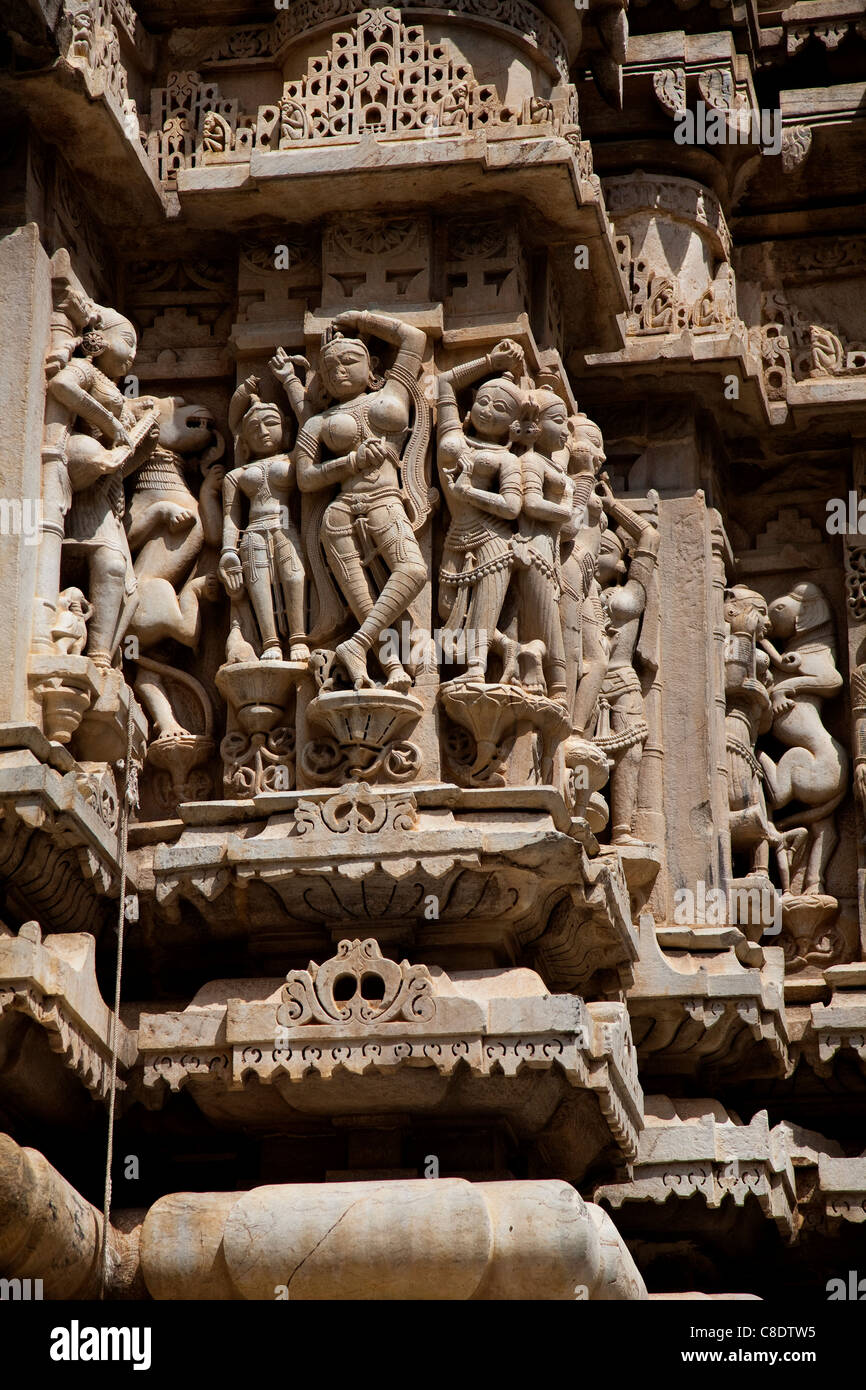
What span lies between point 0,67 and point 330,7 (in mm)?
2244

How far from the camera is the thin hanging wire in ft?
44.8

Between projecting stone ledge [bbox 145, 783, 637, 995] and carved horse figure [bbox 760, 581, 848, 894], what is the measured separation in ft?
14.2

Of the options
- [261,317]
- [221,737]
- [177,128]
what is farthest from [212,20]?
[221,737]

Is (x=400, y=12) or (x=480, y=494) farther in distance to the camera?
(x=400, y=12)

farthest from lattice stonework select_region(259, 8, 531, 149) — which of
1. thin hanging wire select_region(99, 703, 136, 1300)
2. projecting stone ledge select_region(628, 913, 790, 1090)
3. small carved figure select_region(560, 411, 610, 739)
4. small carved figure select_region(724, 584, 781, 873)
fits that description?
projecting stone ledge select_region(628, 913, 790, 1090)

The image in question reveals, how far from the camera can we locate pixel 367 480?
15336mm

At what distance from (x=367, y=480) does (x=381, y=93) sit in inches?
92.6

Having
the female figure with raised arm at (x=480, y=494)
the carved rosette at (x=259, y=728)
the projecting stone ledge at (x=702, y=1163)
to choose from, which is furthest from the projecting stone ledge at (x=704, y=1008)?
the carved rosette at (x=259, y=728)

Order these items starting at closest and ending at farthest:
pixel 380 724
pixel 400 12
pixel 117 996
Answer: pixel 117 996
pixel 380 724
pixel 400 12

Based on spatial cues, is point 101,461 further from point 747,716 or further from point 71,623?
point 747,716

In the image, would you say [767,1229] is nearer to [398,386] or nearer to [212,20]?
[398,386]

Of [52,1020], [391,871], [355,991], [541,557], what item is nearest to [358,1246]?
[355,991]

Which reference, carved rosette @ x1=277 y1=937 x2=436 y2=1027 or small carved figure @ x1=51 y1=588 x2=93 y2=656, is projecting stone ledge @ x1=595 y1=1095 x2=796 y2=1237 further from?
small carved figure @ x1=51 y1=588 x2=93 y2=656
